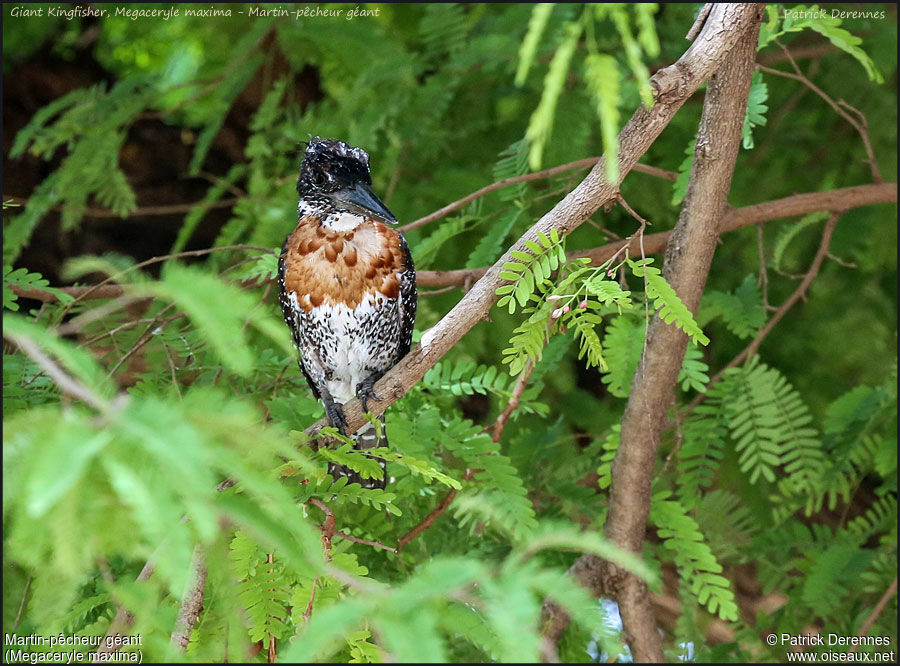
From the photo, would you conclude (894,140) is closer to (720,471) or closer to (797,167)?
(797,167)

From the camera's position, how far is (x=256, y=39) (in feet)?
12.6

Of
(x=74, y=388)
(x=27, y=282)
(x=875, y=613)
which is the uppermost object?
(x=74, y=388)

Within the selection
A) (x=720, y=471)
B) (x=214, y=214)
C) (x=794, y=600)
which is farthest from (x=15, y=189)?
(x=794, y=600)

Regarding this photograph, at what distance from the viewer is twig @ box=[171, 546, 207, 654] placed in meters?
1.84

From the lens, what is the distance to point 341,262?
279 centimetres

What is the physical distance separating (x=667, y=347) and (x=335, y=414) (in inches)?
37.3

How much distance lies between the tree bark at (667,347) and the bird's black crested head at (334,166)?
2.94 feet

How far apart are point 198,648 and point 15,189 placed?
13.6ft

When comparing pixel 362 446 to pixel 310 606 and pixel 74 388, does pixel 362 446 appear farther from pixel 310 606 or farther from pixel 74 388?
pixel 74 388

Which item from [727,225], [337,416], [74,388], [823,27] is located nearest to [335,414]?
[337,416]

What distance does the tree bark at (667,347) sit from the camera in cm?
226

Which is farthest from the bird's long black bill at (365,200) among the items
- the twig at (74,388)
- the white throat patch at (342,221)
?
the twig at (74,388)

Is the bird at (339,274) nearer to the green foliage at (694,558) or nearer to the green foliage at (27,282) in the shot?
the green foliage at (27,282)

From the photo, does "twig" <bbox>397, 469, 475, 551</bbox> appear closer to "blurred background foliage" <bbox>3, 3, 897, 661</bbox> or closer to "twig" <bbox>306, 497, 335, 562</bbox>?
"blurred background foliage" <bbox>3, 3, 897, 661</bbox>
